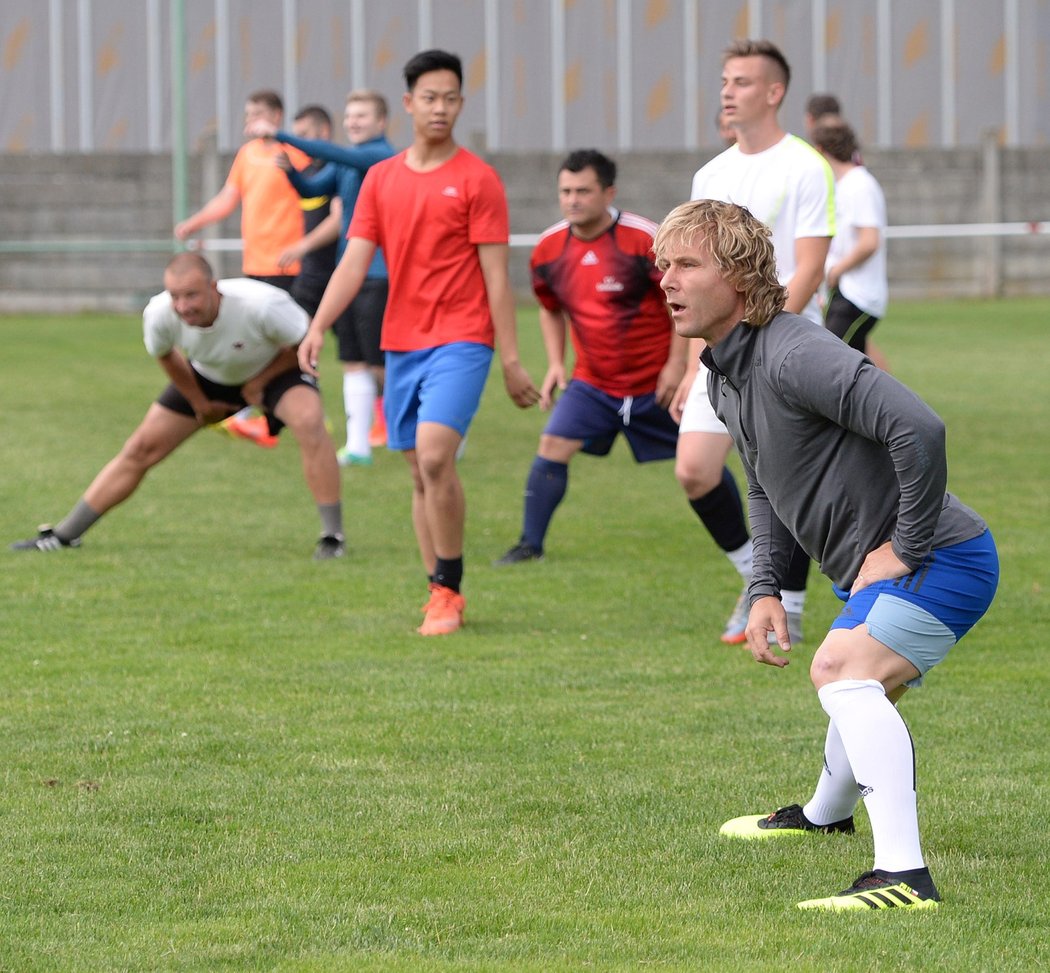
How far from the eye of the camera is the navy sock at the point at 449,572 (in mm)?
7055

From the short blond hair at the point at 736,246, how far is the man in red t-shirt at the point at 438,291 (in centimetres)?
315

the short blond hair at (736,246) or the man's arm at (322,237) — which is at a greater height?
the man's arm at (322,237)

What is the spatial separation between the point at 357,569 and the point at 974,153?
77.4 feet

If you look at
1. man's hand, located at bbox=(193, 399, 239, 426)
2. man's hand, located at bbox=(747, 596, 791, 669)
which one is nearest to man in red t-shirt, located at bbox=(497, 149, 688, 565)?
man's hand, located at bbox=(193, 399, 239, 426)

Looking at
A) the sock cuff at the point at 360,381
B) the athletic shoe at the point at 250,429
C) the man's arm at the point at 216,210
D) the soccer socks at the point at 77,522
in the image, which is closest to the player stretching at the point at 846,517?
the soccer socks at the point at 77,522

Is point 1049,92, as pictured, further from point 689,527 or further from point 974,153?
point 689,527

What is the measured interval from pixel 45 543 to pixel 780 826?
5.30 meters

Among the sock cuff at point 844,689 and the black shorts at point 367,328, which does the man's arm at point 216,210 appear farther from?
the sock cuff at point 844,689

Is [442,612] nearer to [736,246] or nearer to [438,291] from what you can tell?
[438,291]

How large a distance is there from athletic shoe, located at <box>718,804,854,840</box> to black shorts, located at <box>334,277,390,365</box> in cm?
771

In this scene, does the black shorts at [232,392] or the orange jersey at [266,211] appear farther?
the orange jersey at [266,211]

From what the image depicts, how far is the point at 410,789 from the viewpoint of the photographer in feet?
15.8

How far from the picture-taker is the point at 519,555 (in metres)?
8.57

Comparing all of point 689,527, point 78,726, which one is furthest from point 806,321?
point 689,527
